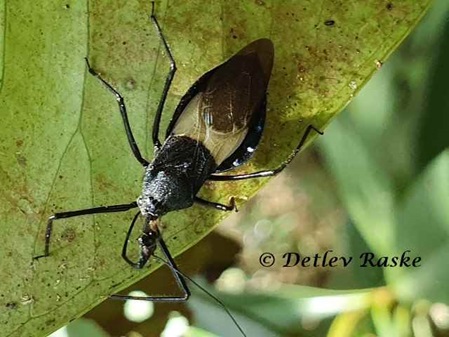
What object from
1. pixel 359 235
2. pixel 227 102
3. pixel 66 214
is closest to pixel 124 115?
pixel 66 214

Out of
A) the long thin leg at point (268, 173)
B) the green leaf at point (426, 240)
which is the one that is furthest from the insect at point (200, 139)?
the green leaf at point (426, 240)

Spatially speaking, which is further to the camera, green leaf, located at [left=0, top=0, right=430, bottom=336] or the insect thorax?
the insect thorax

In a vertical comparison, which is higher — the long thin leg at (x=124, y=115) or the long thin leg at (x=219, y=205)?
the long thin leg at (x=124, y=115)

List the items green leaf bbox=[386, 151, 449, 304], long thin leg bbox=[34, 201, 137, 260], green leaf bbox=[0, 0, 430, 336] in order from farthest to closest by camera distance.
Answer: green leaf bbox=[386, 151, 449, 304] → long thin leg bbox=[34, 201, 137, 260] → green leaf bbox=[0, 0, 430, 336]
